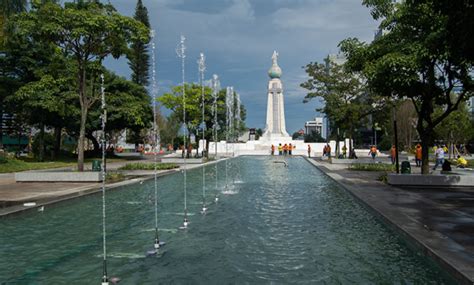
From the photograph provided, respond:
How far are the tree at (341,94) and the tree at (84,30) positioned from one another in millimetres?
21055

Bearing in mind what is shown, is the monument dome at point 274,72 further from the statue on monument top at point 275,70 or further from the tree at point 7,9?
the tree at point 7,9

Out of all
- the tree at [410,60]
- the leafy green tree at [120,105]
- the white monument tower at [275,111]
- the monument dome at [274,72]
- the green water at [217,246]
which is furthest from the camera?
the monument dome at [274,72]

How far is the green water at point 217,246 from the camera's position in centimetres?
666

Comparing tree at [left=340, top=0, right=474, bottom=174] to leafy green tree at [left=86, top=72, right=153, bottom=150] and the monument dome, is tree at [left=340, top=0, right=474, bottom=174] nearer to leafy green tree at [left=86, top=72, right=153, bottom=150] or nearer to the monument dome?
leafy green tree at [left=86, top=72, right=153, bottom=150]

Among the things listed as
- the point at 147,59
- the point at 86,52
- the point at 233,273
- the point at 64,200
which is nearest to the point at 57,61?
the point at 86,52

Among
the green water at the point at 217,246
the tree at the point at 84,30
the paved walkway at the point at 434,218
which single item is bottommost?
the green water at the point at 217,246

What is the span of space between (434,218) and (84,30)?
1636cm

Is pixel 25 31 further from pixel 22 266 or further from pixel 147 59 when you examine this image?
pixel 147 59

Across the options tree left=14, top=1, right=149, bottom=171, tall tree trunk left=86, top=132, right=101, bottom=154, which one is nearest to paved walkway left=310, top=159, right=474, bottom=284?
tree left=14, top=1, right=149, bottom=171

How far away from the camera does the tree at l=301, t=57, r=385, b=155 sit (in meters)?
37.5

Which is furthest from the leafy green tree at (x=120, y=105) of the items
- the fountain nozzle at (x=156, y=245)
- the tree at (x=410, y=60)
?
the fountain nozzle at (x=156, y=245)

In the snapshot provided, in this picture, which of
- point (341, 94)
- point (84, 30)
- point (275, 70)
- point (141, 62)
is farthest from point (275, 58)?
point (84, 30)

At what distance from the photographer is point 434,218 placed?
33.7 ft

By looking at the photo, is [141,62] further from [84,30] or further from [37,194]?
[37,194]
